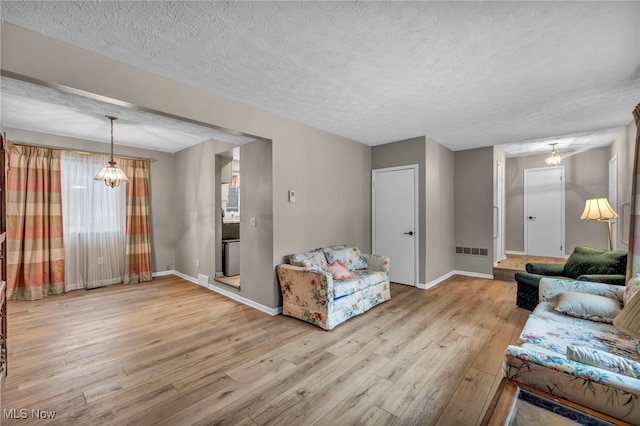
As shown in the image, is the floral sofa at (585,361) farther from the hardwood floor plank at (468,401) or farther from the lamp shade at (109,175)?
the lamp shade at (109,175)

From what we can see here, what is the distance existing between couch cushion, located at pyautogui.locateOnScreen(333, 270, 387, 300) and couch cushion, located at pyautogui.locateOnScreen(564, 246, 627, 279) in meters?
2.20

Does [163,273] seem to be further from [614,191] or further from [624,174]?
[614,191]

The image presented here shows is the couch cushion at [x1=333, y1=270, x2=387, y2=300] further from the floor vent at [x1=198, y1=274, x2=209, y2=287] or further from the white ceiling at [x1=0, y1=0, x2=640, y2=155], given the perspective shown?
the floor vent at [x1=198, y1=274, x2=209, y2=287]

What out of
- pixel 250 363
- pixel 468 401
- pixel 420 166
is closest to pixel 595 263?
pixel 420 166

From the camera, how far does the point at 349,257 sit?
160 inches

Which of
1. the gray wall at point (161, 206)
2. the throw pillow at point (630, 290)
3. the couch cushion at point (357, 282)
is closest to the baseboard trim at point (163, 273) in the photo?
the gray wall at point (161, 206)

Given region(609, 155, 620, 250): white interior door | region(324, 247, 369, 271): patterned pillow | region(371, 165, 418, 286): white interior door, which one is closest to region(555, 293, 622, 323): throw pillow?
region(324, 247, 369, 271): patterned pillow

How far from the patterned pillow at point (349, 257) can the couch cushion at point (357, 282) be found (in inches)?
4.9

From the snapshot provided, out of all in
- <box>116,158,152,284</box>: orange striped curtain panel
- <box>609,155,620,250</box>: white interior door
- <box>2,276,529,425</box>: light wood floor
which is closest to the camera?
<box>2,276,529,425</box>: light wood floor

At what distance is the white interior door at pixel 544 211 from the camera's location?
19.8ft

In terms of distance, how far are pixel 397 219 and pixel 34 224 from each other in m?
5.62

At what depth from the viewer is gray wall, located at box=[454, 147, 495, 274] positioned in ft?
17.2

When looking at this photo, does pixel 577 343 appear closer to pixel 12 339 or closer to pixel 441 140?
pixel 441 140

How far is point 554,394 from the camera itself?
4.16 ft
